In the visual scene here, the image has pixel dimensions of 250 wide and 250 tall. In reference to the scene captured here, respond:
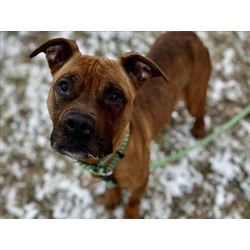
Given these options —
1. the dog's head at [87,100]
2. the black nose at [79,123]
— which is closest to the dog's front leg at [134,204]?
the dog's head at [87,100]

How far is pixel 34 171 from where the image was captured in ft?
14.4

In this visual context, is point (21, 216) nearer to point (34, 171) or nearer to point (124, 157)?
point (34, 171)

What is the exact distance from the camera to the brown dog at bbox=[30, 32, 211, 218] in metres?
2.48

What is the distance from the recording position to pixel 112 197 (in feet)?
13.4

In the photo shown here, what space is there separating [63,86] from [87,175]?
78.4 inches

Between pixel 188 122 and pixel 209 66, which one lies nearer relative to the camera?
pixel 209 66

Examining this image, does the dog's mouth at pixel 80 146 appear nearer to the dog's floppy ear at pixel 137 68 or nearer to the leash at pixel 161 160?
the leash at pixel 161 160

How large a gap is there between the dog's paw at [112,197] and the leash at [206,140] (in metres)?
0.51

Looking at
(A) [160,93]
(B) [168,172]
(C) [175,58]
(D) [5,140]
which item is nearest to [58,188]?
(D) [5,140]

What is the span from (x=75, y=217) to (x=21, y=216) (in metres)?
0.59

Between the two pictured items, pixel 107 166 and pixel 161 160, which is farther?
pixel 161 160

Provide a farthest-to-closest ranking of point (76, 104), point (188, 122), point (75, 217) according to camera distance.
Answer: point (188, 122), point (75, 217), point (76, 104)

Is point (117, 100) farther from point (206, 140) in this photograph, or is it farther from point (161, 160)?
point (206, 140)

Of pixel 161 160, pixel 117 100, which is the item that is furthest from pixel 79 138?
pixel 161 160
